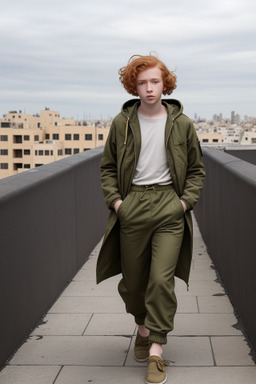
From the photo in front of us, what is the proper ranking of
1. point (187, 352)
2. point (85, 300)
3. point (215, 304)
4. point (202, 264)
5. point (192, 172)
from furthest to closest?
1. point (202, 264)
2. point (85, 300)
3. point (215, 304)
4. point (187, 352)
5. point (192, 172)

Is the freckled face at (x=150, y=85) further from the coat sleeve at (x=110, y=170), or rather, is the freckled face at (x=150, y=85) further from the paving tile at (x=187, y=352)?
the paving tile at (x=187, y=352)

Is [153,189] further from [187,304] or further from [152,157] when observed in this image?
[187,304]


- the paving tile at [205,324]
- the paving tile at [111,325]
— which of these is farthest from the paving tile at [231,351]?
the paving tile at [111,325]

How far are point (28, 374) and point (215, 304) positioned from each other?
7.26 feet

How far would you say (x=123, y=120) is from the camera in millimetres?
4082

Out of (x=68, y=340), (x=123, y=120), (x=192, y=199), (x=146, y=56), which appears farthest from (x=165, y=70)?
(x=68, y=340)

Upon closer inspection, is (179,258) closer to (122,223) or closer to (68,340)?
(122,223)

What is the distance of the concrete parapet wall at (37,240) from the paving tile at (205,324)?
1.15m

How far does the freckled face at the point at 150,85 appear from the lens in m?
3.99

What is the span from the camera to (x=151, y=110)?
13.4ft

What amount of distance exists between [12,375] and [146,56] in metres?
2.16

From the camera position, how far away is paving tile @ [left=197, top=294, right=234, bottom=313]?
5656 mm

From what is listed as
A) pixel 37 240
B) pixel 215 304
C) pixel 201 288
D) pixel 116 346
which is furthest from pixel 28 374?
pixel 201 288

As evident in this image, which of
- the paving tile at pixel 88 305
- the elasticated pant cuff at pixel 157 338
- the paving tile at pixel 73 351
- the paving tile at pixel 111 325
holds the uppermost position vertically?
the elasticated pant cuff at pixel 157 338
